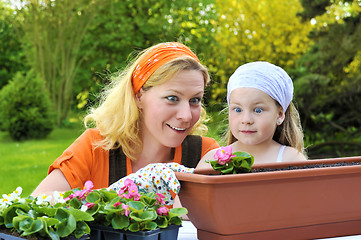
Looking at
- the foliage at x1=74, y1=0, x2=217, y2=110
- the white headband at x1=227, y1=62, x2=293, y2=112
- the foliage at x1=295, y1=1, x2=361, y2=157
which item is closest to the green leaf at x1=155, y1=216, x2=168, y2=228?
the white headband at x1=227, y1=62, x2=293, y2=112

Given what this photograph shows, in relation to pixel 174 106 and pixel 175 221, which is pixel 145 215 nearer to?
pixel 175 221

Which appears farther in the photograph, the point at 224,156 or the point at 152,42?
the point at 152,42

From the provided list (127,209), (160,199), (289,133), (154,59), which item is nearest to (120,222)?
(127,209)

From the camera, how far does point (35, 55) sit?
12906 millimetres

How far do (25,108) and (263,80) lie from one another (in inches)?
368

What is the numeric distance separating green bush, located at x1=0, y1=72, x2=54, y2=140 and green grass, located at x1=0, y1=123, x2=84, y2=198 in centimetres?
27

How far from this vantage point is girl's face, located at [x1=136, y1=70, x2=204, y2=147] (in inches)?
72.6

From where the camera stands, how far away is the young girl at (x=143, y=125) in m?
1.88

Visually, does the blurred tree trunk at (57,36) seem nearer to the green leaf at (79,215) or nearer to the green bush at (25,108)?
the green bush at (25,108)

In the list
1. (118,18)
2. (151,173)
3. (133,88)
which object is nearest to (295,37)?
(118,18)

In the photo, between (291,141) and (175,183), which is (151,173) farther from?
(291,141)

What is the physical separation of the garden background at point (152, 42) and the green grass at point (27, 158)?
0.07 ft

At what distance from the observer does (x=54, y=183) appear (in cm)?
196

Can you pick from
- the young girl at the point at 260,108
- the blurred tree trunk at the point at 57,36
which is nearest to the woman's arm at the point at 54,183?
the young girl at the point at 260,108
